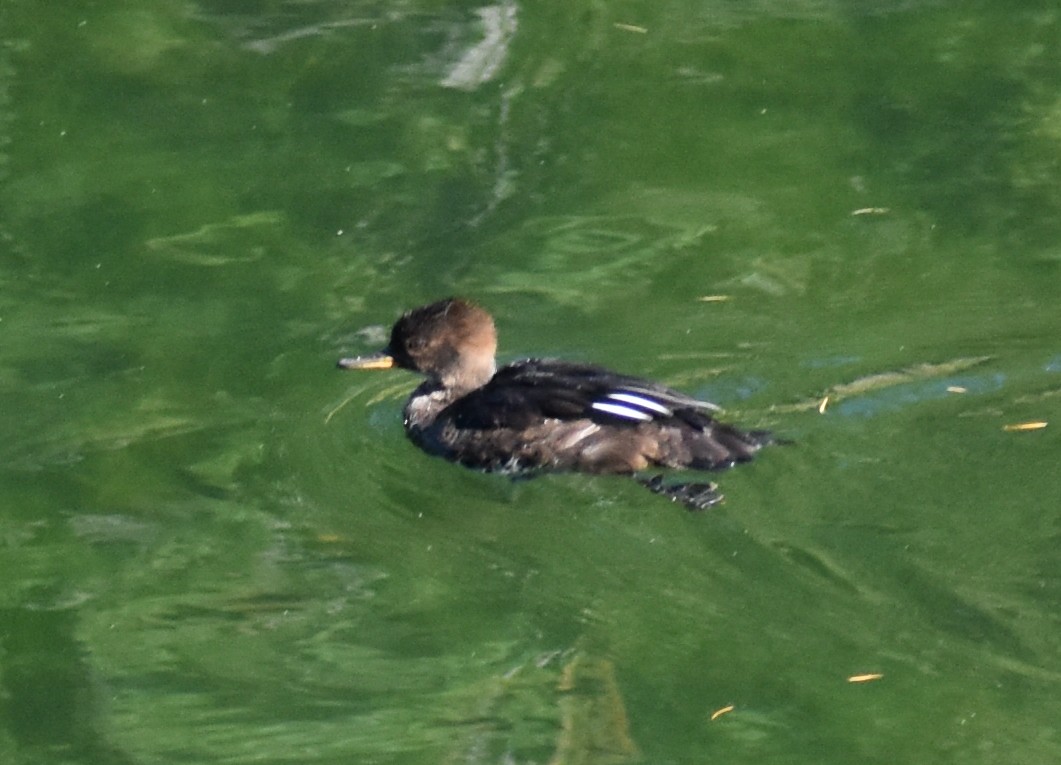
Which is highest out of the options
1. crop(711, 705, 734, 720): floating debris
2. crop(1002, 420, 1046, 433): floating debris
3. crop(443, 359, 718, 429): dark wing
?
crop(443, 359, 718, 429): dark wing

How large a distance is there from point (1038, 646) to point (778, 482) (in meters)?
1.37

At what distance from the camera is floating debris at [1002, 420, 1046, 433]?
783 centimetres

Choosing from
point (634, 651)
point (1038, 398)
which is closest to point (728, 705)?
point (634, 651)

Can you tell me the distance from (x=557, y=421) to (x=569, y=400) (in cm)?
12

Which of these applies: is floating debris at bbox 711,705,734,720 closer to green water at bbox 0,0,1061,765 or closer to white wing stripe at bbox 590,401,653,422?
green water at bbox 0,0,1061,765

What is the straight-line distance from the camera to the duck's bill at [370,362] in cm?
844

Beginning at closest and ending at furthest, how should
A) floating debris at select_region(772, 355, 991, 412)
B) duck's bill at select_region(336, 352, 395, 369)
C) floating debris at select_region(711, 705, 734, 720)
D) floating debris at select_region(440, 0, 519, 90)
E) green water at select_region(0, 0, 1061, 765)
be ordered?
floating debris at select_region(711, 705, 734, 720), green water at select_region(0, 0, 1061, 765), floating debris at select_region(772, 355, 991, 412), duck's bill at select_region(336, 352, 395, 369), floating debris at select_region(440, 0, 519, 90)

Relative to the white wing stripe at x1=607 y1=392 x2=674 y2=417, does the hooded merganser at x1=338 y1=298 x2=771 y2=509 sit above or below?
below

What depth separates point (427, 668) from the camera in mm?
6637

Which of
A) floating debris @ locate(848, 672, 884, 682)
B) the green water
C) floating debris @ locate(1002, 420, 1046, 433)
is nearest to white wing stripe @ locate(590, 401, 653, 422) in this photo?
the green water

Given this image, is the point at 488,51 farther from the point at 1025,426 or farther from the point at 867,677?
the point at 867,677

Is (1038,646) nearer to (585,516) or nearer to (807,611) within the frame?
(807,611)

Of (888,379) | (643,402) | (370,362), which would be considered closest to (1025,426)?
(888,379)

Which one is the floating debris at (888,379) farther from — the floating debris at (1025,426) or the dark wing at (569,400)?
the floating debris at (1025,426)
